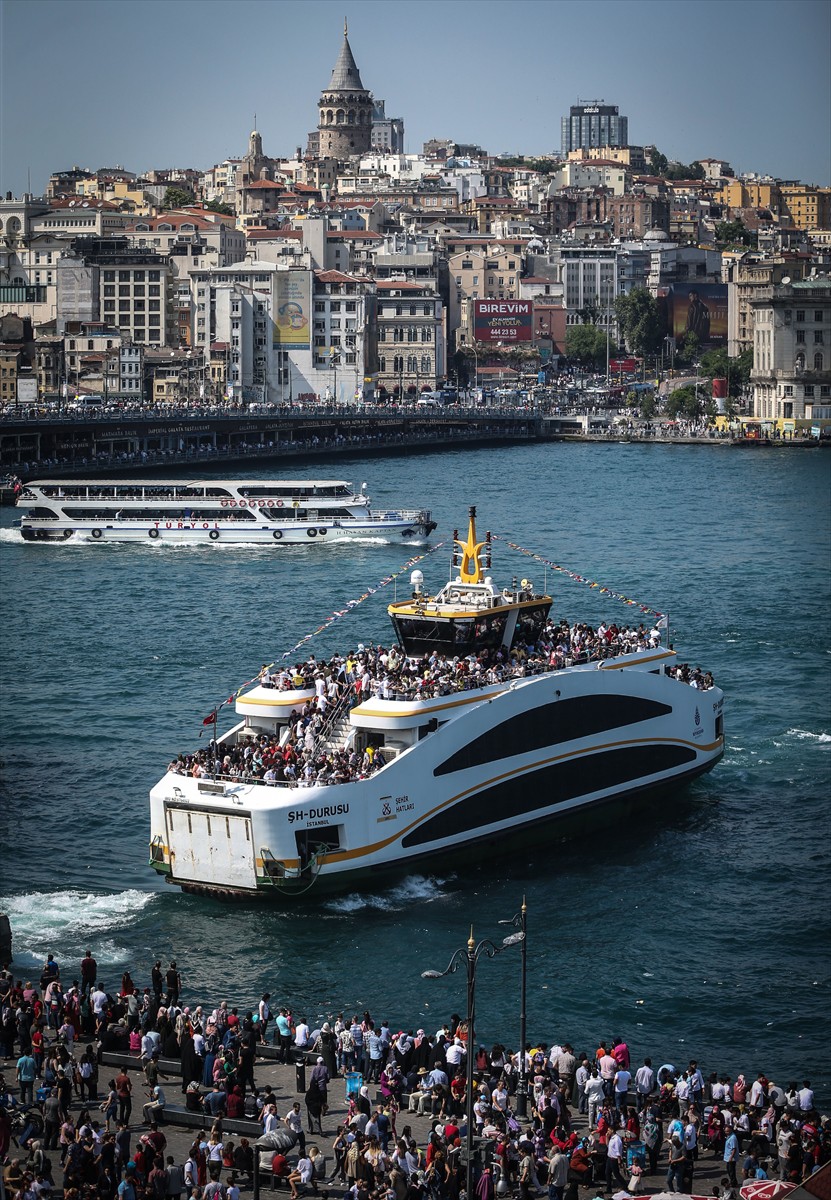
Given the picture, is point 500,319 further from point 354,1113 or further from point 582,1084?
point 354,1113

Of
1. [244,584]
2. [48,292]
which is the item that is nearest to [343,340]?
[48,292]

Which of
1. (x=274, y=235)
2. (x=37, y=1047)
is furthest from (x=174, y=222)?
(x=37, y=1047)

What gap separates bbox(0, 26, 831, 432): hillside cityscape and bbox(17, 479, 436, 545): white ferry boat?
107 feet

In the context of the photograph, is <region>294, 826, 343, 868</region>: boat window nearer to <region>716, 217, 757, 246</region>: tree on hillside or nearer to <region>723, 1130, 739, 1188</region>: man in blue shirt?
<region>723, 1130, 739, 1188</region>: man in blue shirt

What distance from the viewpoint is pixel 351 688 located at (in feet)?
79.7

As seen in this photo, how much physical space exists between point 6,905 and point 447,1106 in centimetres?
876

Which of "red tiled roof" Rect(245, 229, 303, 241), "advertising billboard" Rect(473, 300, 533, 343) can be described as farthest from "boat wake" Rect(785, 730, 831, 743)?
"advertising billboard" Rect(473, 300, 533, 343)

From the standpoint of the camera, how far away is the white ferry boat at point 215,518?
62469mm

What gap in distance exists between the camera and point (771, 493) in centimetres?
8306

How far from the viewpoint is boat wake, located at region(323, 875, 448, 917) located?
2245cm

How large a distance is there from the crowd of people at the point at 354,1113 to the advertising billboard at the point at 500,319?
132m

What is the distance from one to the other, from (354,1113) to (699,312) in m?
144

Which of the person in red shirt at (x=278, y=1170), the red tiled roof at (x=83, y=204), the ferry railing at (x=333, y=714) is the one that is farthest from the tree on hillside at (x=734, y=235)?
the person in red shirt at (x=278, y=1170)

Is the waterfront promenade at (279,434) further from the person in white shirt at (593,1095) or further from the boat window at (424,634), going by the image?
the person in white shirt at (593,1095)
